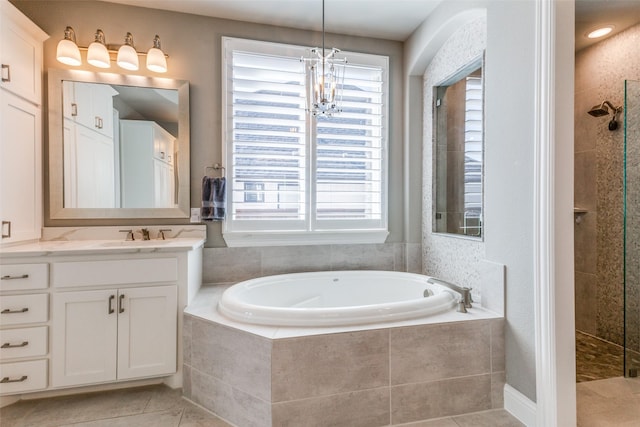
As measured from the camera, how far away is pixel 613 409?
1.67m

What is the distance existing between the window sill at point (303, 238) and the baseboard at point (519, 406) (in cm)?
141

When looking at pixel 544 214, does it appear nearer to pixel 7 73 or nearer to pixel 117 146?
pixel 117 146

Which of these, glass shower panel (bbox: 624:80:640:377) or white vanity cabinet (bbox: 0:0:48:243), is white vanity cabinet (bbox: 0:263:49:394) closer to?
white vanity cabinet (bbox: 0:0:48:243)

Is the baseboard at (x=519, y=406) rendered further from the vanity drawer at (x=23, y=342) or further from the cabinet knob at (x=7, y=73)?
the cabinet knob at (x=7, y=73)

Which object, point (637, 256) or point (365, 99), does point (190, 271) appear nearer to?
point (365, 99)

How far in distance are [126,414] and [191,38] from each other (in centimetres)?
255

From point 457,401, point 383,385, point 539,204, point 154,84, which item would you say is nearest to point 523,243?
point 539,204

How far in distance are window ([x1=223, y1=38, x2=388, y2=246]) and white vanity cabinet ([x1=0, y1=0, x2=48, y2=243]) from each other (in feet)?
4.06

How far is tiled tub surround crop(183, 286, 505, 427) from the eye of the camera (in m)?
1.47

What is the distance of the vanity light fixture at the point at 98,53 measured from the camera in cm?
216

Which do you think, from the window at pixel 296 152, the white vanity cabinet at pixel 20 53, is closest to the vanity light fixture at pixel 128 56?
the white vanity cabinet at pixel 20 53

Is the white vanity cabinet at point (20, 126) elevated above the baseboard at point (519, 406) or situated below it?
above

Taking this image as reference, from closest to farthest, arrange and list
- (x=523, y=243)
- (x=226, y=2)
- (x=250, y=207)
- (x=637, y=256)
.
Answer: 1. (x=523, y=243)
2. (x=637, y=256)
3. (x=226, y=2)
4. (x=250, y=207)

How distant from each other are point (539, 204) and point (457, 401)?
1.09 metres
